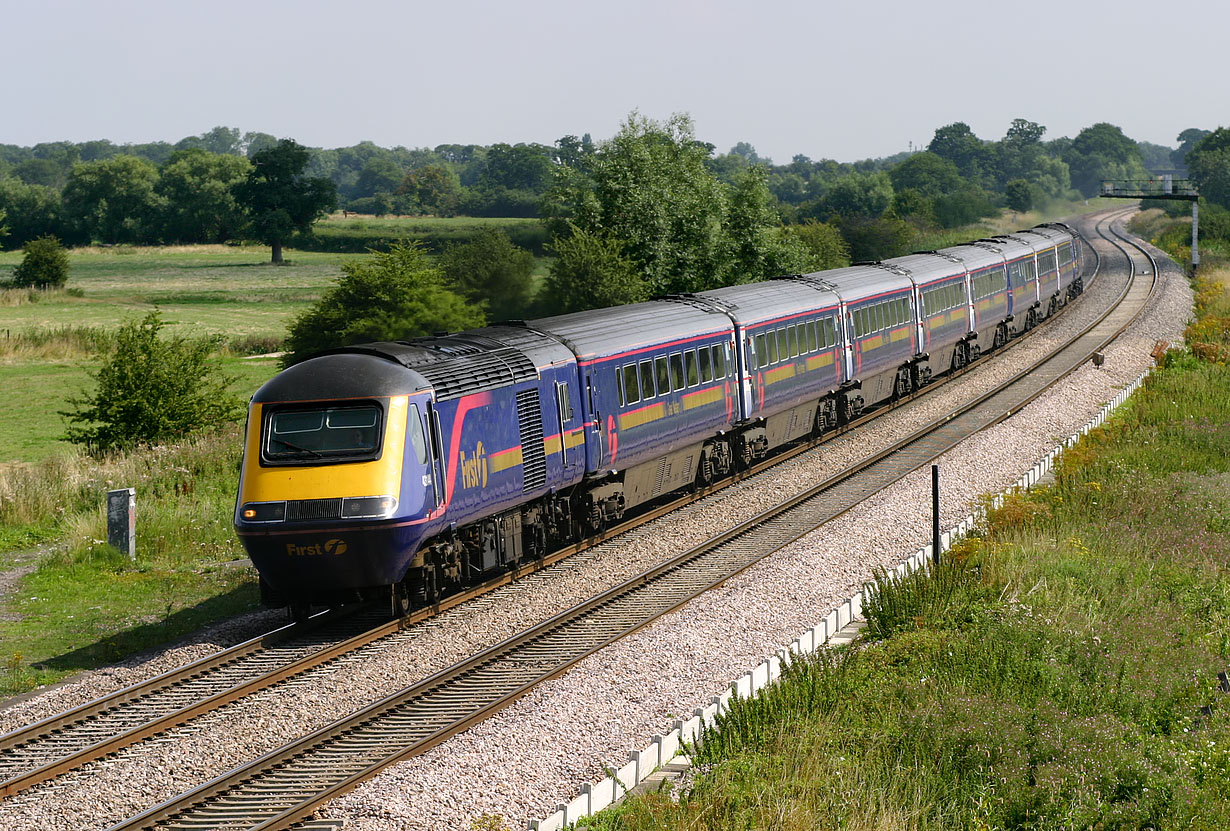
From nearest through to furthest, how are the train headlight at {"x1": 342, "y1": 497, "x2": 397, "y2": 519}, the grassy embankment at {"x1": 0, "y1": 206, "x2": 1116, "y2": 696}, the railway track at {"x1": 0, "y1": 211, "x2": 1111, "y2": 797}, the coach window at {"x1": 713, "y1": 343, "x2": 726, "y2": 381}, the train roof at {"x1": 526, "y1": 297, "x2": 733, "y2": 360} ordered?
the railway track at {"x1": 0, "y1": 211, "x2": 1111, "y2": 797} → the train headlight at {"x1": 342, "y1": 497, "x2": 397, "y2": 519} → the grassy embankment at {"x1": 0, "y1": 206, "x2": 1116, "y2": 696} → the train roof at {"x1": 526, "y1": 297, "x2": 733, "y2": 360} → the coach window at {"x1": 713, "y1": 343, "x2": 726, "y2": 381}

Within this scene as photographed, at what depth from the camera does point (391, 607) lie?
17.2m

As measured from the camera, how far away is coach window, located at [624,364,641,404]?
21.5 meters

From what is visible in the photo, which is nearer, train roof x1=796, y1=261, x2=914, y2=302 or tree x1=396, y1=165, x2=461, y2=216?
train roof x1=796, y1=261, x2=914, y2=302

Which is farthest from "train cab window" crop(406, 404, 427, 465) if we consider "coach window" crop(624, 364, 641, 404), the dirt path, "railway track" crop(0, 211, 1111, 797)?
the dirt path

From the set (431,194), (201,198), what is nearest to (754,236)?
(201,198)

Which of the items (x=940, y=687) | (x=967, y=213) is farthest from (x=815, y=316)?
(x=967, y=213)

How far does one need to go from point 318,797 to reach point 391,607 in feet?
20.7

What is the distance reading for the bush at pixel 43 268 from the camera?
78.4 m

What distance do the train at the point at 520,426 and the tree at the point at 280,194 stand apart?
78912 mm

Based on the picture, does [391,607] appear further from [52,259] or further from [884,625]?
[52,259]

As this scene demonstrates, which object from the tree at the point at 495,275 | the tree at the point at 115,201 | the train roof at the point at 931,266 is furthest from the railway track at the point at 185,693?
the tree at the point at 115,201

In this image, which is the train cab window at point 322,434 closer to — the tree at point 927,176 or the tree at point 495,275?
the tree at point 495,275

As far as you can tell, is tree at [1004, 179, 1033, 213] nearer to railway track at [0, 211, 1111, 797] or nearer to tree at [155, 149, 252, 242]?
tree at [155, 149, 252, 242]

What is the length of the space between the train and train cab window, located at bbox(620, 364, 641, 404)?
A: 38 mm
